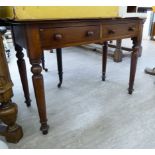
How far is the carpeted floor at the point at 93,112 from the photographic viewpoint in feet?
3.42

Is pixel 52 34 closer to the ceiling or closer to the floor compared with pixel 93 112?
closer to the ceiling

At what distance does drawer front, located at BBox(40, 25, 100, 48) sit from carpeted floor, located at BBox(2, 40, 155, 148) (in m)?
0.52

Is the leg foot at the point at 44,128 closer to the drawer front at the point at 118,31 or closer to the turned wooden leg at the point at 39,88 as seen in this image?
the turned wooden leg at the point at 39,88

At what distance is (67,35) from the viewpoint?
0.97m

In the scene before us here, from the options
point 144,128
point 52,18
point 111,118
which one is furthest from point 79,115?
point 52,18

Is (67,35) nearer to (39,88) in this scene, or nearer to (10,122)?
(39,88)

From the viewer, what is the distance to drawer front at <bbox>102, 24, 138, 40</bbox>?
1146mm

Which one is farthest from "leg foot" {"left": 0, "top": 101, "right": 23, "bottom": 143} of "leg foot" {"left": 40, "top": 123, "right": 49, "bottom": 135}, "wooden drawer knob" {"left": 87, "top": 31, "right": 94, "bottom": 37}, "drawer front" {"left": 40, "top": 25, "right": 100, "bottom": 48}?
"wooden drawer knob" {"left": 87, "top": 31, "right": 94, "bottom": 37}

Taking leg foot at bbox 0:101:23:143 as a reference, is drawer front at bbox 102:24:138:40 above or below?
above

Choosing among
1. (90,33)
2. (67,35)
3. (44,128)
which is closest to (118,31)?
(90,33)

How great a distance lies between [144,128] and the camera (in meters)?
1.13

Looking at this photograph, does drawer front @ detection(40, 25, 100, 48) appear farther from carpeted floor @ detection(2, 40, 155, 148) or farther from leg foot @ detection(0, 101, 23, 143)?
carpeted floor @ detection(2, 40, 155, 148)

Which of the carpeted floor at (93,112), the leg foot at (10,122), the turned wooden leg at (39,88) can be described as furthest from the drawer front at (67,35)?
the carpeted floor at (93,112)

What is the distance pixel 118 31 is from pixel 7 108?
2.71 ft
